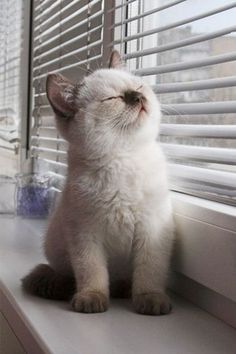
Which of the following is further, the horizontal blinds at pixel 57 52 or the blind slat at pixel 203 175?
the horizontal blinds at pixel 57 52

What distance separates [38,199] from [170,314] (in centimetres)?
97

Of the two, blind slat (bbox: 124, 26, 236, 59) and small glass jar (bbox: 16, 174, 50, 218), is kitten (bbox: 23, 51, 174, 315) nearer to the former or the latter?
blind slat (bbox: 124, 26, 236, 59)

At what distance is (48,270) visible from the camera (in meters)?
1.16

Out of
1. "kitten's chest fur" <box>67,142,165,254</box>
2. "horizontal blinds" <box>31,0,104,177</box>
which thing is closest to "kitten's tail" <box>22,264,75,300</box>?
"kitten's chest fur" <box>67,142,165,254</box>

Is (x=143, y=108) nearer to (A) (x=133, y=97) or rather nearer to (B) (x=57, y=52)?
(A) (x=133, y=97)

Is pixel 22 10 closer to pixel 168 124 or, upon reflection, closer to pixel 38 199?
pixel 38 199

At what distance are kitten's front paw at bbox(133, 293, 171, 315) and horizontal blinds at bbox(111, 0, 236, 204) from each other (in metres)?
0.19

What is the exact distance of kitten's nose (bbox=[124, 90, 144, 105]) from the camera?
1044mm

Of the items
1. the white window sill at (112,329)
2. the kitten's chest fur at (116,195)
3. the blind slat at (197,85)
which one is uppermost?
the blind slat at (197,85)

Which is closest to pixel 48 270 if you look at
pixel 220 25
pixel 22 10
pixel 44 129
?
pixel 220 25

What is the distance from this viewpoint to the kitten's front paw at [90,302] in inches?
38.7

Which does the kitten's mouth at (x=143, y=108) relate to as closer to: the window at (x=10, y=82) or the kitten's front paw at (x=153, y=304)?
the kitten's front paw at (x=153, y=304)

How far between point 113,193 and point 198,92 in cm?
27

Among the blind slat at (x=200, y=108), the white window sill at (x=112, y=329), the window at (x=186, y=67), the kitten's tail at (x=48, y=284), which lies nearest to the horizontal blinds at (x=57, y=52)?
the window at (x=186, y=67)
